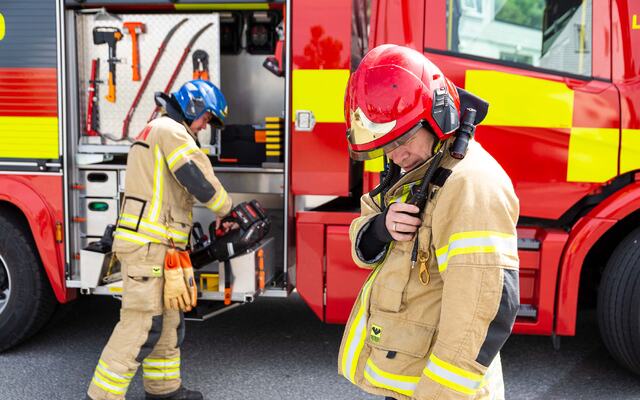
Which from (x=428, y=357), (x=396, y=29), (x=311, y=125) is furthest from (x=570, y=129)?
(x=428, y=357)

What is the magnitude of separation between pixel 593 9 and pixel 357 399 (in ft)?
7.90

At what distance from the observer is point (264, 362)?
3.80 meters

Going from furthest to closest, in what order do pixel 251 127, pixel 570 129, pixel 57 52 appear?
pixel 251 127 < pixel 57 52 < pixel 570 129

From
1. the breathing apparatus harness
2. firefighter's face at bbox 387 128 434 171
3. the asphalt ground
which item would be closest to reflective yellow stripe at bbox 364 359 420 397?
the breathing apparatus harness

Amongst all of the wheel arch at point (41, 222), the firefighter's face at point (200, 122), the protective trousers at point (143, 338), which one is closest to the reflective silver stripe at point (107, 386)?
the protective trousers at point (143, 338)

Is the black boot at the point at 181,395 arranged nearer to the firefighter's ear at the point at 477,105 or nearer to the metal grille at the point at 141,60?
the metal grille at the point at 141,60

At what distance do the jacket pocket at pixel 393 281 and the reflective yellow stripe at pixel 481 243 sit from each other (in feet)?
0.55

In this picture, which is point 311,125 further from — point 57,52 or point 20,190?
point 20,190

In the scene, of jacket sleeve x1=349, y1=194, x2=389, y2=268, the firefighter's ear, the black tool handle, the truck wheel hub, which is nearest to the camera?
the black tool handle

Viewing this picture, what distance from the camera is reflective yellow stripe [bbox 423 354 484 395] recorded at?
1.31 metres

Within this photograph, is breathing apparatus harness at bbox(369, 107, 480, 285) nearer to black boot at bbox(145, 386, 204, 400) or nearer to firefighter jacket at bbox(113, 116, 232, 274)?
firefighter jacket at bbox(113, 116, 232, 274)

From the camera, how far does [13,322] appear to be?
3.81m

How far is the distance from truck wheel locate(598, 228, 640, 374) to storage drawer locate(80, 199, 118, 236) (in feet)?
9.52

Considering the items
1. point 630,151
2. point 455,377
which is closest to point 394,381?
point 455,377
